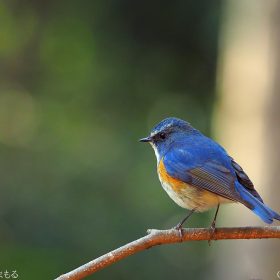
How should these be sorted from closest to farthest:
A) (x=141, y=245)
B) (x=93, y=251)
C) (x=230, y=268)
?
(x=141, y=245) → (x=230, y=268) → (x=93, y=251)

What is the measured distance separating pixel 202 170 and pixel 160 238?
1.05 meters

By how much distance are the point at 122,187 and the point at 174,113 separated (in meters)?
1.44

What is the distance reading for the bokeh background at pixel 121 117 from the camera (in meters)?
7.43

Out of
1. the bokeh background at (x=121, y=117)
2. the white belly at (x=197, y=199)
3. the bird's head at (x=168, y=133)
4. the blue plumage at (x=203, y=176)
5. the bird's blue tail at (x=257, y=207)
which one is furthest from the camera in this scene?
the bokeh background at (x=121, y=117)

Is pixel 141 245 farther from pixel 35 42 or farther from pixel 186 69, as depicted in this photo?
pixel 35 42

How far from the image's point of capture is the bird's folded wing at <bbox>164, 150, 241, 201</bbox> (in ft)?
13.1


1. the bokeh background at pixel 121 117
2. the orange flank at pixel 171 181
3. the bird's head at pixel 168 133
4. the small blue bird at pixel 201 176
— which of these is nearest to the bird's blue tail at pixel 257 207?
the small blue bird at pixel 201 176

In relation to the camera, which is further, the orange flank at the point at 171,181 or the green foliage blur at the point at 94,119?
the green foliage blur at the point at 94,119

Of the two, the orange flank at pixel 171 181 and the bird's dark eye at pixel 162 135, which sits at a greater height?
the bird's dark eye at pixel 162 135

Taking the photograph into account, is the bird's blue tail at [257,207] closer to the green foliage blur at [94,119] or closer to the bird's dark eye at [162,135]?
the bird's dark eye at [162,135]

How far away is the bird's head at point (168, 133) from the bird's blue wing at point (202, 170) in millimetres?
173

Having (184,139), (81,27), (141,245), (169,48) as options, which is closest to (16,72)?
(81,27)

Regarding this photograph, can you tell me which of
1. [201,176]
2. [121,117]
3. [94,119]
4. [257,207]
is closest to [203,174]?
[201,176]

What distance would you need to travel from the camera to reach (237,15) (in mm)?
8633
